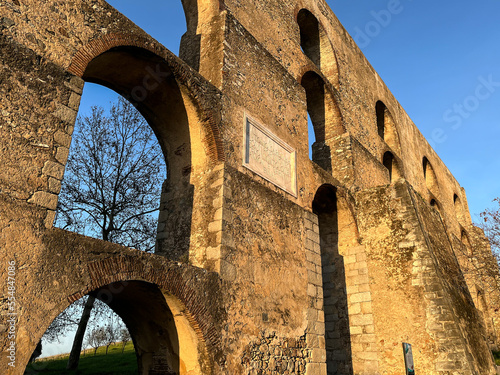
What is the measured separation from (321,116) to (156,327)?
786 cm

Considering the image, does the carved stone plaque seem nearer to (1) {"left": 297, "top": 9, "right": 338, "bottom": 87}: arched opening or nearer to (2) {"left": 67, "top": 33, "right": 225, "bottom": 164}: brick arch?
(2) {"left": 67, "top": 33, "right": 225, "bottom": 164}: brick arch

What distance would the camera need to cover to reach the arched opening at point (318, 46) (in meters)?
11.9

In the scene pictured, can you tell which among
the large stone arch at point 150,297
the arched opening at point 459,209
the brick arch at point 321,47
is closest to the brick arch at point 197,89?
the large stone arch at point 150,297

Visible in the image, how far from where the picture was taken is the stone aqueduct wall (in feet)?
12.2

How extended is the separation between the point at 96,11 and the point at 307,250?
4.97 metres

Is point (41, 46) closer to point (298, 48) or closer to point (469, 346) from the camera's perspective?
point (298, 48)

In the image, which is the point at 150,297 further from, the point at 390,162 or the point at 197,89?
the point at 390,162

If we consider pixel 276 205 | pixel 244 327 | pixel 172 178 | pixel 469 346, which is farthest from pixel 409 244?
pixel 172 178

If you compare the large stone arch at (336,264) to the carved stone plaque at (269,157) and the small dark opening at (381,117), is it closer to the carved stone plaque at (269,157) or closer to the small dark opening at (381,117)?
the carved stone plaque at (269,157)

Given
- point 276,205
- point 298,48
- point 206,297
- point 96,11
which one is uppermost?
point 298,48

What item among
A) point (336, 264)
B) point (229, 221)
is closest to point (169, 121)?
point (229, 221)

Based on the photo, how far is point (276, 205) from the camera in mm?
6734

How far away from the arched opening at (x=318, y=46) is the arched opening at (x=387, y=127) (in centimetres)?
383

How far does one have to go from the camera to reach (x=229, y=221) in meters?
5.63
